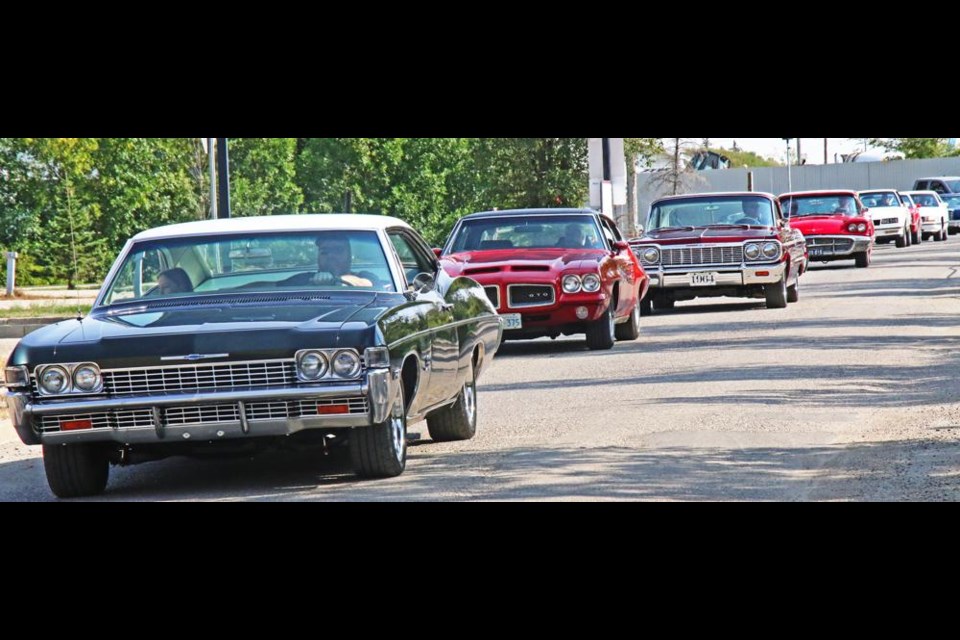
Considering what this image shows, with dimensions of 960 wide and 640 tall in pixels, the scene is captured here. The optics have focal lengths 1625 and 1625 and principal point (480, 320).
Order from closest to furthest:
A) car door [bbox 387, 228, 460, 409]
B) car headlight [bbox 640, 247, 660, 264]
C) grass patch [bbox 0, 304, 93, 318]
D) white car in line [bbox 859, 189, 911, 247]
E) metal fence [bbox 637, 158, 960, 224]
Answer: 1. car door [bbox 387, 228, 460, 409]
2. car headlight [bbox 640, 247, 660, 264]
3. grass patch [bbox 0, 304, 93, 318]
4. white car in line [bbox 859, 189, 911, 247]
5. metal fence [bbox 637, 158, 960, 224]

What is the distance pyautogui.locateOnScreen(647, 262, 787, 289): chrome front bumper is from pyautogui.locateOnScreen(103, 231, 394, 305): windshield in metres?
12.4

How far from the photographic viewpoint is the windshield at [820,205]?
111ft

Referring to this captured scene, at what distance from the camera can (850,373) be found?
1373 centimetres

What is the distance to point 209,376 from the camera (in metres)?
8.12

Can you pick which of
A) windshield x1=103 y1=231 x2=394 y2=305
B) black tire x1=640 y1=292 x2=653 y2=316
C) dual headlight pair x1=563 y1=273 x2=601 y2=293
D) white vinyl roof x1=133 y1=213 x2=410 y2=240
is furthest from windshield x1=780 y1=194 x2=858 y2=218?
windshield x1=103 y1=231 x2=394 y2=305

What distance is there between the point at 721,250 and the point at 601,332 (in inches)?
198

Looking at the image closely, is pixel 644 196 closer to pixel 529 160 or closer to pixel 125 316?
pixel 529 160

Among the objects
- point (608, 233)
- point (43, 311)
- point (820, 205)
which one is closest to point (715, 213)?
point (608, 233)

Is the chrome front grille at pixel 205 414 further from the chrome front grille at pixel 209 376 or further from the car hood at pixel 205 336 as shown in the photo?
the car hood at pixel 205 336

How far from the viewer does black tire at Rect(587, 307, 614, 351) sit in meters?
16.9

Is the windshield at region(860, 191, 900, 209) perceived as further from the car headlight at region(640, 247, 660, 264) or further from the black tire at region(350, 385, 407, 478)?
the black tire at region(350, 385, 407, 478)

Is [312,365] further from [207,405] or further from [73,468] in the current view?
[73,468]
